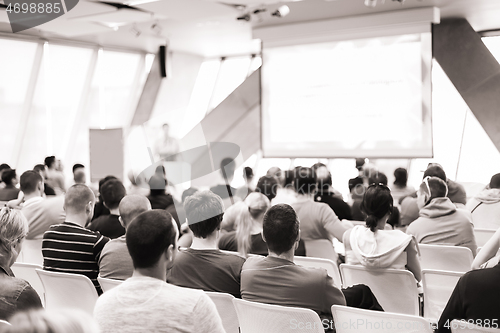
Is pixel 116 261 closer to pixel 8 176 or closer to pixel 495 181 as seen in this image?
pixel 8 176

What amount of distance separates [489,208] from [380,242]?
254 centimetres

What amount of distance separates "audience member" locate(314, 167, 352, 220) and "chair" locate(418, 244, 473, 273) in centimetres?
143

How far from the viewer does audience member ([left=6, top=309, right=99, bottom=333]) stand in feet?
2.84

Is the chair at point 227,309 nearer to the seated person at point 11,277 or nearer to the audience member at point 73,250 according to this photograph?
the seated person at point 11,277

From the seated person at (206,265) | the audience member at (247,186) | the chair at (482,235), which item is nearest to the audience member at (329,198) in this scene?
A: the audience member at (247,186)

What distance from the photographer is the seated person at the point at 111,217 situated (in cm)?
402

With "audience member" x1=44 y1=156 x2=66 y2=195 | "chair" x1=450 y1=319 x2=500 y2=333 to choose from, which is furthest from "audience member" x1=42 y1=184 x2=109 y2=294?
"audience member" x1=44 y1=156 x2=66 y2=195

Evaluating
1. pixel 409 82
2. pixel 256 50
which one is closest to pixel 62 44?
pixel 256 50

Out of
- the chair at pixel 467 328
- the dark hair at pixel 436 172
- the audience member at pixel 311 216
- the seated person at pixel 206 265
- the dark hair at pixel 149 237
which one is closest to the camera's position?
the dark hair at pixel 149 237

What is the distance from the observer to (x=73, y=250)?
3.26m

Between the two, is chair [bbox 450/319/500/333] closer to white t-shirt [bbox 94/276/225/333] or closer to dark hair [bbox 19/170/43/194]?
white t-shirt [bbox 94/276/225/333]

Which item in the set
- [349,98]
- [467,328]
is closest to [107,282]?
[467,328]

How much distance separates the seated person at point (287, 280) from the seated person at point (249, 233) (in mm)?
1051

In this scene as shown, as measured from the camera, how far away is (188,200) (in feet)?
9.97
